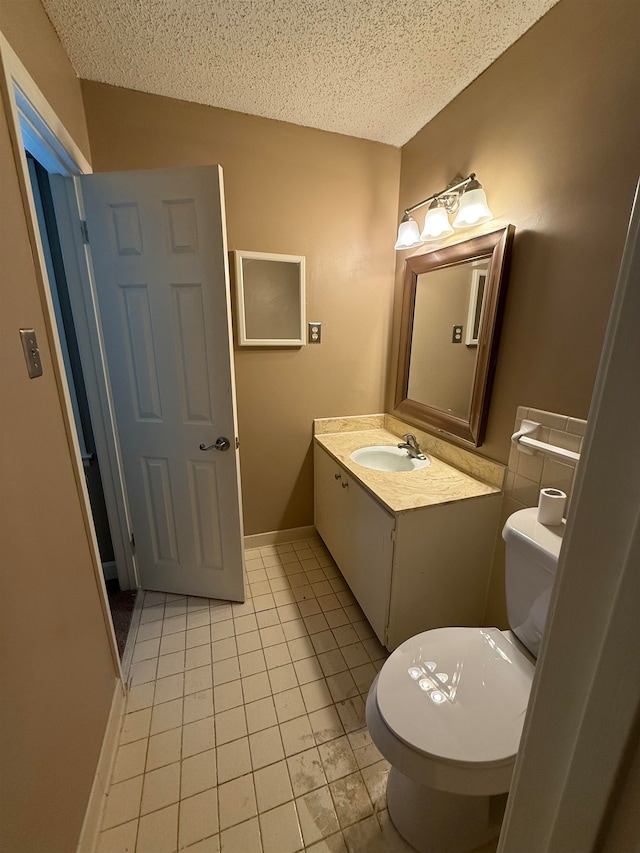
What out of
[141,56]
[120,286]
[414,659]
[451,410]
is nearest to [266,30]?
[141,56]

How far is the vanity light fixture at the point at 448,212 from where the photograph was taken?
4.38 feet

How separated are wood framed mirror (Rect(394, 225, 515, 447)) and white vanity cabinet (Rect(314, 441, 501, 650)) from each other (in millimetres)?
380

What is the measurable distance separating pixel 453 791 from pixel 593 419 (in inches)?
38.7

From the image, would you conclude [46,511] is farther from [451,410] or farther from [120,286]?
[451,410]

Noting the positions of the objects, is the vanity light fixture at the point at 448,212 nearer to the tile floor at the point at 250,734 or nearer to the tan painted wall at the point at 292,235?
the tan painted wall at the point at 292,235

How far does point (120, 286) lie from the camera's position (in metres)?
1.44

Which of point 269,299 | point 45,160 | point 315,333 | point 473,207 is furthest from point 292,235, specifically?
point 45,160

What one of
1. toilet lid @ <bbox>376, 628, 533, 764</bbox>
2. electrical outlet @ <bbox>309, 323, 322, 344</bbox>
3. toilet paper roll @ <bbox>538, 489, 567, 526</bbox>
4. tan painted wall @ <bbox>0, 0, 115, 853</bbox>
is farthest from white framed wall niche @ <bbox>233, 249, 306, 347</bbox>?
toilet lid @ <bbox>376, 628, 533, 764</bbox>

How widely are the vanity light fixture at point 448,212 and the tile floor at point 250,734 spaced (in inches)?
73.9

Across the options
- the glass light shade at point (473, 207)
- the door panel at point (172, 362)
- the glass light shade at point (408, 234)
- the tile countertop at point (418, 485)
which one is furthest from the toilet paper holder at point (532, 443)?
the door panel at point (172, 362)

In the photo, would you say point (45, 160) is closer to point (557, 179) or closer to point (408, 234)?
point (408, 234)

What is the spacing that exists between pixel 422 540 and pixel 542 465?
52 centimetres

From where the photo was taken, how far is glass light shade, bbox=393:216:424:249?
5.65 feet

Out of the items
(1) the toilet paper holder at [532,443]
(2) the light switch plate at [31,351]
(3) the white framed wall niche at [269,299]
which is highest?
(3) the white framed wall niche at [269,299]
